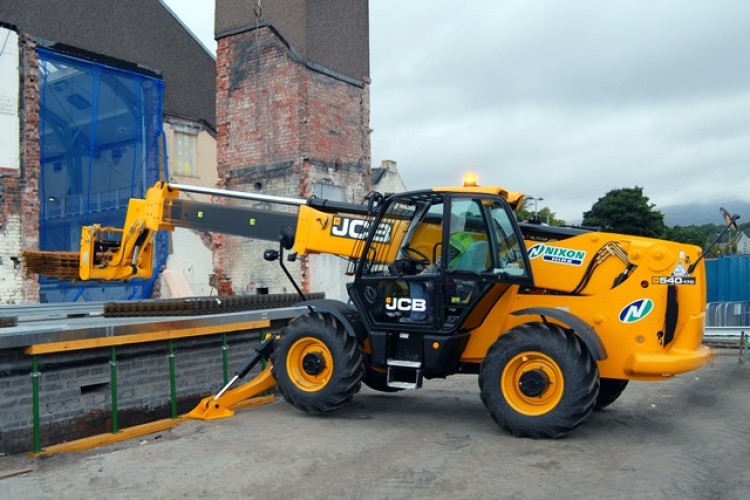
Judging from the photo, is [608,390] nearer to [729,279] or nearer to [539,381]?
[539,381]

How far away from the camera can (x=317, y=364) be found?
7.75 meters

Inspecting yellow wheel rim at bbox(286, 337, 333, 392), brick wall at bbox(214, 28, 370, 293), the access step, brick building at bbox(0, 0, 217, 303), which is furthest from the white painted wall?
the access step

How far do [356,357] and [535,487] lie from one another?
2.81m

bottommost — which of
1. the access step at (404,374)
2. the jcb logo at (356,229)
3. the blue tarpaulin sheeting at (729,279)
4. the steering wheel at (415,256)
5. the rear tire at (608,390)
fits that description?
the rear tire at (608,390)

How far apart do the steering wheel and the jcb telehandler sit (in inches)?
0.6

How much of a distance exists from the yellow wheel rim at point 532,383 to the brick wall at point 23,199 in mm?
12741

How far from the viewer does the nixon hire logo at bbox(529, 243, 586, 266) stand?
23.8 feet

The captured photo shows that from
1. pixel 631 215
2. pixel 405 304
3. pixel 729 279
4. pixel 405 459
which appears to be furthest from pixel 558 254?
pixel 631 215

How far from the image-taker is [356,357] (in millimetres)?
7637

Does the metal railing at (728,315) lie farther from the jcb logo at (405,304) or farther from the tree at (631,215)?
the tree at (631,215)

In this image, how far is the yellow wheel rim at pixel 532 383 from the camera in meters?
6.64

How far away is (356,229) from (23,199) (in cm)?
1111

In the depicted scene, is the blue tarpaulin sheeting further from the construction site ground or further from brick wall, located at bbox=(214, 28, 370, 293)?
the construction site ground

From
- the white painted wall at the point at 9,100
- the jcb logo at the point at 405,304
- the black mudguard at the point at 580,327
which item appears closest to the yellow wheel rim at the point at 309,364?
the jcb logo at the point at 405,304
